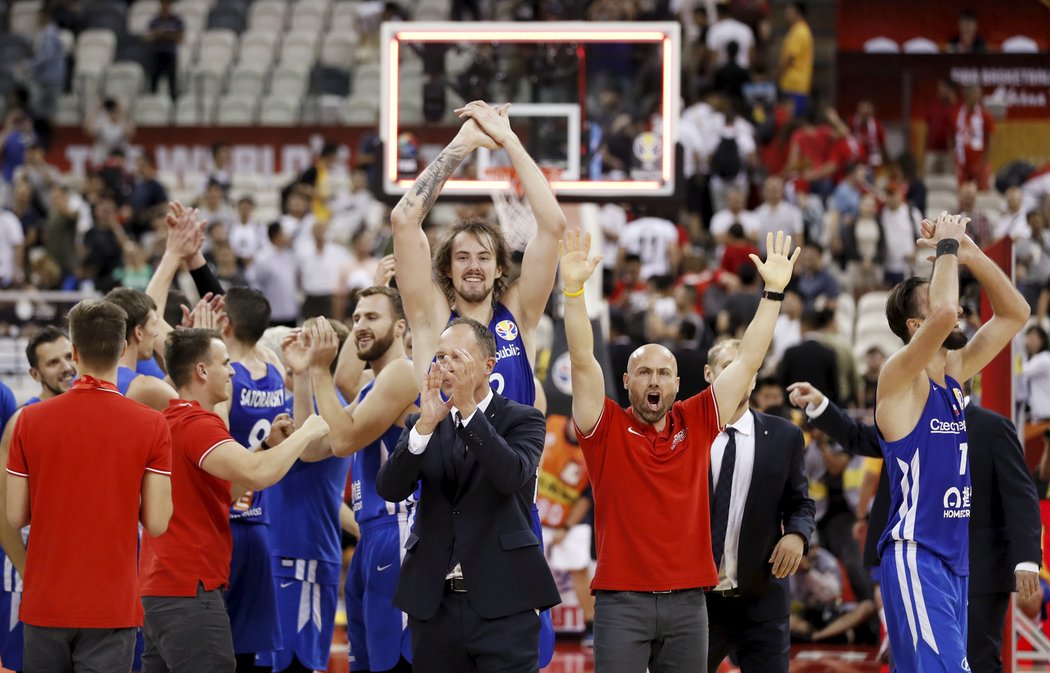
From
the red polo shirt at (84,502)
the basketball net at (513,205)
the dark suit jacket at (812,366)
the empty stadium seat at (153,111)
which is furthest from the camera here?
the empty stadium seat at (153,111)

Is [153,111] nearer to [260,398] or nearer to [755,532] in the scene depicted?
[260,398]

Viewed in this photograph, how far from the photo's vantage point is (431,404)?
5.44m

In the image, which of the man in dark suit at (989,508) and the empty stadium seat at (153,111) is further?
the empty stadium seat at (153,111)

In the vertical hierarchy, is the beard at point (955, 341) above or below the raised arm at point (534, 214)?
below

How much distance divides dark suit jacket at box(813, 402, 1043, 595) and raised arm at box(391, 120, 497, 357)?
2158 mm

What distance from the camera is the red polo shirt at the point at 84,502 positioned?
5.93 m

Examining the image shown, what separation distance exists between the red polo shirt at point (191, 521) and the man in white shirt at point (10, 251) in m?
12.0

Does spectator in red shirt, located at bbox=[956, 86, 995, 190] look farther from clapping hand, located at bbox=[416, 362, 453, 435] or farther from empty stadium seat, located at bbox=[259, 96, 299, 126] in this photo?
clapping hand, located at bbox=[416, 362, 453, 435]

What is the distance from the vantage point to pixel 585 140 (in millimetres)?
12680

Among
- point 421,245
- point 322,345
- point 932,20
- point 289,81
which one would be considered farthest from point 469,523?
point 932,20

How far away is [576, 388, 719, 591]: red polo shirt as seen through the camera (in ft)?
20.7

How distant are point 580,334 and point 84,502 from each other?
223 cm

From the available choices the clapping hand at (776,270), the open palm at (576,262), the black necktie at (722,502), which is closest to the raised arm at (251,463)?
the open palm at (576,262)

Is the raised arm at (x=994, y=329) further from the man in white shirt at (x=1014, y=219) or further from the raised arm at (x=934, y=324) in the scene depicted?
the man in white shirt at (x=1014, y=219)
